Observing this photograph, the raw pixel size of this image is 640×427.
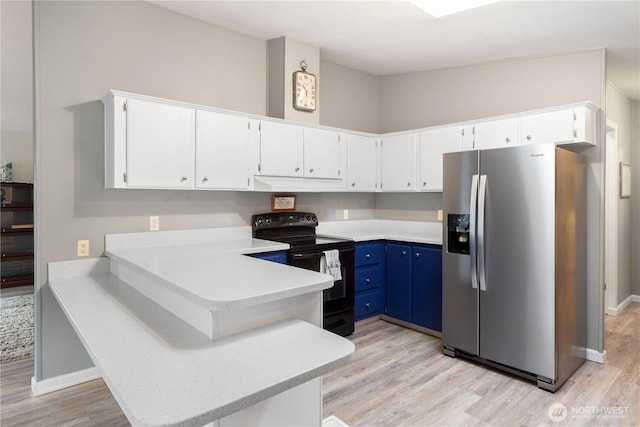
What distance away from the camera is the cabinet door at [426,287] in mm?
3652

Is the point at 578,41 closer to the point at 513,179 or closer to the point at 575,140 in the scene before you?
the point at 575,140

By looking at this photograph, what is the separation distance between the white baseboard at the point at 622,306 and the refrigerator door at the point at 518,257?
2.48 m

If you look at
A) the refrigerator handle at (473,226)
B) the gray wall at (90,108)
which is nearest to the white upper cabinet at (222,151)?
the gray wall at (90,108)

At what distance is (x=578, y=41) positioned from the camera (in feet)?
10.6

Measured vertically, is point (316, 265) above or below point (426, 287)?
above

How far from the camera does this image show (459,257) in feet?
10.4

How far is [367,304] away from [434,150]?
1722 millimetres

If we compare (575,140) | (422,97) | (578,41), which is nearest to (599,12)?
(578,41)

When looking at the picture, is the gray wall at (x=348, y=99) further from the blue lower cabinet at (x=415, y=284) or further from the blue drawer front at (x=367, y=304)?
the blue drawer front at (x=367, y=304)

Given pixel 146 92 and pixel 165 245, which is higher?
pixel 146 92

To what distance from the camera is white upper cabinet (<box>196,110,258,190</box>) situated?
9.95ft

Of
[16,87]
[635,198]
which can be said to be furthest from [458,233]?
[16,87]

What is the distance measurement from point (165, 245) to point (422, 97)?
3.20 m

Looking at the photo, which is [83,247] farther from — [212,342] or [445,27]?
[445,27]
